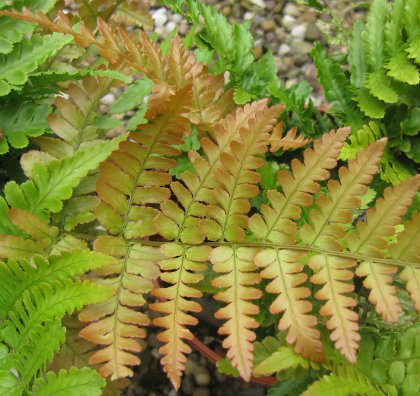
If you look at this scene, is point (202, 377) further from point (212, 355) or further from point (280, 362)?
point (280, 362)

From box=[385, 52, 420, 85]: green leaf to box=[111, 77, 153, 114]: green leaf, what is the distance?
0.61 metres

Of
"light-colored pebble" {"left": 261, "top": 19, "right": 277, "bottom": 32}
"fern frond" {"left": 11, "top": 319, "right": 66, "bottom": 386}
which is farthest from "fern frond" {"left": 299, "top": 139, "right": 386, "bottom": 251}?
"light-colored pebble" {"left": 261, "top": 19, "right": 277, "bottom": 32}

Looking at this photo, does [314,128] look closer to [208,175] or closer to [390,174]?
[390,174]

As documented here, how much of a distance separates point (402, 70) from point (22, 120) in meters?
0.91

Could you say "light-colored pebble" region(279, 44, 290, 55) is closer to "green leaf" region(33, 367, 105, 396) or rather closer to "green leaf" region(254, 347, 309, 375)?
"green leaf" region(254, 347, 309, 375)

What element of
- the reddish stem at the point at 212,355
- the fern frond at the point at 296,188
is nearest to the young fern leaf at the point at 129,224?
the fern frond at the point at 296,188

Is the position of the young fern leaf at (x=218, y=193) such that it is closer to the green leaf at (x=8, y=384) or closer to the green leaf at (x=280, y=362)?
the green leaf at (x=280, y=362)

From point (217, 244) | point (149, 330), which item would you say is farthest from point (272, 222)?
point (149, 330)

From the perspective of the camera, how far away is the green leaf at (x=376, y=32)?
1387 millimetres

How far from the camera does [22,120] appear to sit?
125 centimetres

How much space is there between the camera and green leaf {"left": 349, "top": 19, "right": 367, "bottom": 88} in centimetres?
146

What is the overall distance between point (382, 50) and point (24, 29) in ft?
2.90

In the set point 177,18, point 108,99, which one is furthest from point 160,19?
point 108,99

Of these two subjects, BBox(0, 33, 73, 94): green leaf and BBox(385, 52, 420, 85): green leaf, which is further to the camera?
BBox(385, 52, 420, 85): green leaf
